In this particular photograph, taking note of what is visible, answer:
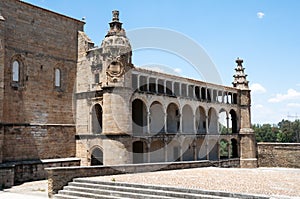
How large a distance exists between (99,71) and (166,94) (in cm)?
756

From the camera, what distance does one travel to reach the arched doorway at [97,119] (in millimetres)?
29016

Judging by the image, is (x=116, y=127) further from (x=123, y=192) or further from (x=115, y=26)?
(x=123, y=192)

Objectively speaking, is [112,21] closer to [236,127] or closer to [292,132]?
[236,127]

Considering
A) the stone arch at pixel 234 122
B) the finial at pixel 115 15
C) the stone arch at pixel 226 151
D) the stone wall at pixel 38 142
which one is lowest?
the stone arch at pixel 226 151

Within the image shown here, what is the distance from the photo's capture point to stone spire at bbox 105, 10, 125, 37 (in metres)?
27.2

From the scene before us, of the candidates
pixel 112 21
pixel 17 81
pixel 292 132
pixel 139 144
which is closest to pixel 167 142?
pixel 139 144

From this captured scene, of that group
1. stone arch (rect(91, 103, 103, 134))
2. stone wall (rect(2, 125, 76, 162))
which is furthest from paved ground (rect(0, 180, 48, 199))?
stone arch (rect(91, 103, 103, 134))

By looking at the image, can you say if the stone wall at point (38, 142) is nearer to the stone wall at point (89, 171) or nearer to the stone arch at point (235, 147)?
the stone wall at point (89, 171)

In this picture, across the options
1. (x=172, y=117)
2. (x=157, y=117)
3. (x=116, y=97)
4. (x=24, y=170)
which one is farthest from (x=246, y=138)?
(x=24, y=170)

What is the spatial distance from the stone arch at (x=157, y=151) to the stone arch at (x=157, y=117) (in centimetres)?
163

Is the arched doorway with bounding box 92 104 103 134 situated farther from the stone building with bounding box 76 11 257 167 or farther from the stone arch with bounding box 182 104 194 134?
the stone arch with bounding box 182 104 194 134

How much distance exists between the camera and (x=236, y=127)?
44344 millimetres

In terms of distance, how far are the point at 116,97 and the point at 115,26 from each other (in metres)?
5.94

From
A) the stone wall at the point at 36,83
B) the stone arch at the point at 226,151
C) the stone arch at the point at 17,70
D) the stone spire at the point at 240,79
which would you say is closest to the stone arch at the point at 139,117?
the stone wall at the point at 36,83
